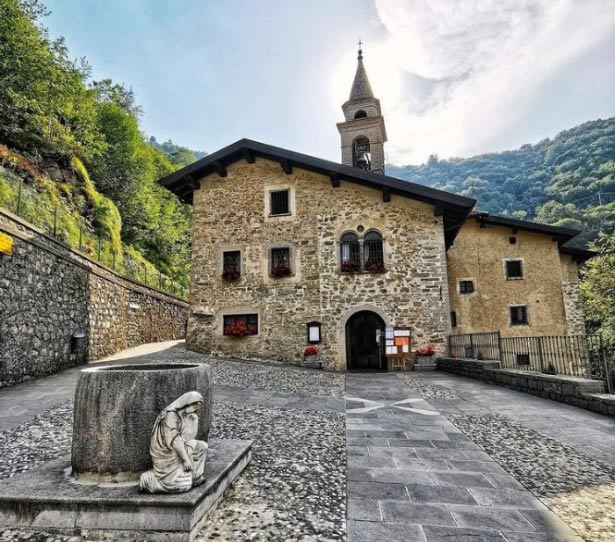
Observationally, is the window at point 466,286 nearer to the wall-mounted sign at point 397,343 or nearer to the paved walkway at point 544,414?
the wall-mounted sign at point 397,343

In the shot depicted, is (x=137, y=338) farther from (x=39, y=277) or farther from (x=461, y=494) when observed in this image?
(x=461, y=494)

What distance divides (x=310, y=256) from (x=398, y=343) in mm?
4066

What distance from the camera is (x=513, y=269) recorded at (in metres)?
16.7

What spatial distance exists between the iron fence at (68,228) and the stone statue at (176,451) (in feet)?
26.4

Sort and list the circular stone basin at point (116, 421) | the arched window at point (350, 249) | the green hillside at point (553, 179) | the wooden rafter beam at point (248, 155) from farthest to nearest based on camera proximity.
Result: the green hillside at point (553, 179)
the wooden rafter beam at point (248, 155)
the arched window at point (350, 249)
the circular stone basin at point (116, 421)

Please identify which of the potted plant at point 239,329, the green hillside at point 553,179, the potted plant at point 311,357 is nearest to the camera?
the potted plant at point 311,357

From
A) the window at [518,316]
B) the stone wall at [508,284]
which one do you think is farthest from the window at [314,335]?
the window at [518,316]

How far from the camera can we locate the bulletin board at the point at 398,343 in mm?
11789

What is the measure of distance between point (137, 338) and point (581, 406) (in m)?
13.7

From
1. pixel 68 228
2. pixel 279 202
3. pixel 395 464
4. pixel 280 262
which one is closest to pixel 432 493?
pixel 395 464

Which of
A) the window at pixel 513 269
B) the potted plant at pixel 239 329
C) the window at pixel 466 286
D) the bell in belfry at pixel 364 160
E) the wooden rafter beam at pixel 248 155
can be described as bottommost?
the potted plant at pixel 239 329

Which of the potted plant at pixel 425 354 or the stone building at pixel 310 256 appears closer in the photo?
the potted plant at pixel 425 354

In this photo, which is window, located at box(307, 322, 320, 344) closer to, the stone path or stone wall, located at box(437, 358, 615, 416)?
stone wall, located at box(437, 358, 615, 416)

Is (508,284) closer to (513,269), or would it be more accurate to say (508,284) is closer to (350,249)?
(513,269)
